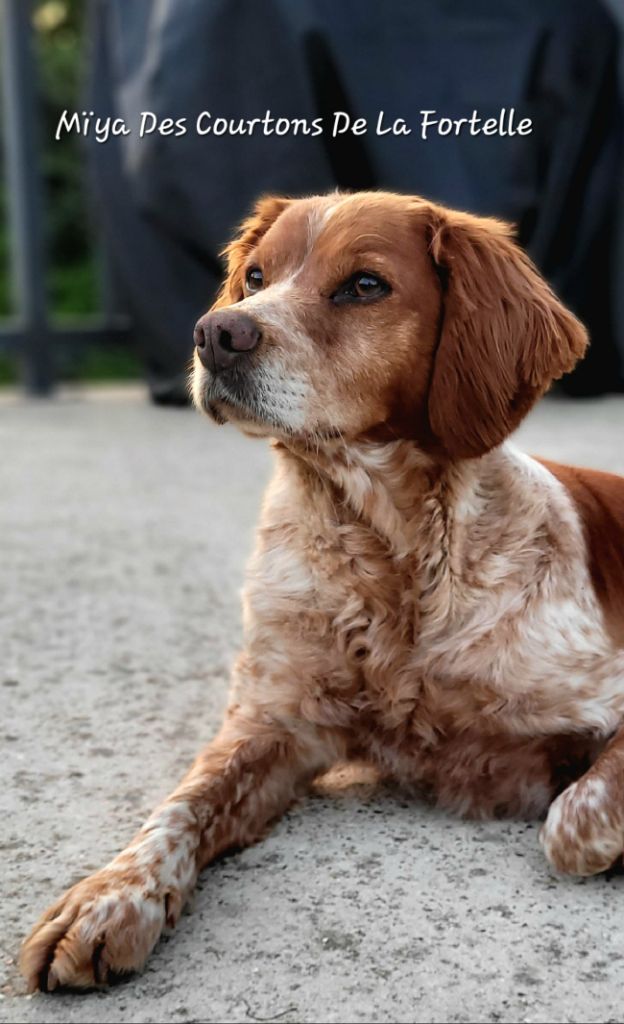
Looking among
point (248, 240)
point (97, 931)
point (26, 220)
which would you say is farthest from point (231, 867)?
point (26, 220)

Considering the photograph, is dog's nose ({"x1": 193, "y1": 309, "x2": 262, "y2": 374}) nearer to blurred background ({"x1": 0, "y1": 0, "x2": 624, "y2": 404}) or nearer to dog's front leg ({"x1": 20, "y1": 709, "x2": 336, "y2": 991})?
dog's front leg ({"x1": 20, "y1": 709, "x2": 336, "y2": 991})

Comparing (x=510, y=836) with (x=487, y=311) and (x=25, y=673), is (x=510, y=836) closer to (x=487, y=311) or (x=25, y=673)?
(x=487, y=311)

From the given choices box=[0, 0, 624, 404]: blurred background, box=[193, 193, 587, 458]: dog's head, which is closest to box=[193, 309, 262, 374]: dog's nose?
box=[193, 193, 587, 458]: dog's head

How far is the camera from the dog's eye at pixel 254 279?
247cm

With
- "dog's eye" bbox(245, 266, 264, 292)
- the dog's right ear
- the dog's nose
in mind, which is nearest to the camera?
the dog's nose

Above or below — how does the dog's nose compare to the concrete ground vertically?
above

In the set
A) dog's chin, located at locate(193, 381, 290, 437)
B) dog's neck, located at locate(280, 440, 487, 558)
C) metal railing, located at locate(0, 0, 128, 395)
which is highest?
dog's chin, located at locate(193, 381, 290, 437)

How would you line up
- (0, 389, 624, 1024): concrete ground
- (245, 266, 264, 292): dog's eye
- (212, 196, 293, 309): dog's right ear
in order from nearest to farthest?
(0, 389, 624, 1024): concrete ground < (245, 266, 264, 292): dog's eye < (212, 196, 293, 309): dog's right ear

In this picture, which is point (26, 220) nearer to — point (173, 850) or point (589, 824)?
point (173, 850)

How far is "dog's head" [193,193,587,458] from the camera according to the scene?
2205mm

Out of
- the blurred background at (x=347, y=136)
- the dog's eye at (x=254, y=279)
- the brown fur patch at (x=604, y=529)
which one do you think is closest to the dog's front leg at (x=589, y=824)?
the brown fur patch at (x=604, y=529)

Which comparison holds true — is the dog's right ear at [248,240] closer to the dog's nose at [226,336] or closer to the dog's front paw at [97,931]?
the dog's nose at [226,336]

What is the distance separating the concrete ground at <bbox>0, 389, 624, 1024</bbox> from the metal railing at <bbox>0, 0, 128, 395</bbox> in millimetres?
3891

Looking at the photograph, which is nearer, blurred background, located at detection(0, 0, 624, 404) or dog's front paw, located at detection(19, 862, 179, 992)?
dog's front paw, located at detection(19, 862, 179, 992)
